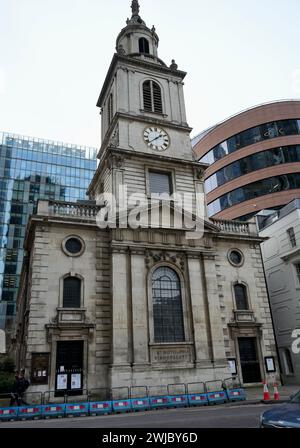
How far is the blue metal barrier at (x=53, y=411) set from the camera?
→ 53.6ft

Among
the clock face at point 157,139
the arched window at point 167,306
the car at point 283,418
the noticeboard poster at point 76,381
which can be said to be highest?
the clock face at point 157,139

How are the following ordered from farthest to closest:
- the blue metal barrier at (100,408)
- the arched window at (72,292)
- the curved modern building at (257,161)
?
the curved modern building at (257,161) < the arched window at (72,292) < the blue metal barrier at (100,408)

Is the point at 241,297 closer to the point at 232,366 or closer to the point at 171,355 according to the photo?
the point at 232,366

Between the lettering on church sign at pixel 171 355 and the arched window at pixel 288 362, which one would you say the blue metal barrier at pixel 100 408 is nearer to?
the lettering on church sign at pixel 171 355

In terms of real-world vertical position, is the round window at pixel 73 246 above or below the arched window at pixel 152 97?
below

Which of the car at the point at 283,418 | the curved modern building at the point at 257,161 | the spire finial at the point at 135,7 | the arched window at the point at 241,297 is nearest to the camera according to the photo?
the car at the point at 283,418

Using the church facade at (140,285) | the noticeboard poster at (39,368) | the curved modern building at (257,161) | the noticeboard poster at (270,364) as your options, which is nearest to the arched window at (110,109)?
the church facade at (140,285)

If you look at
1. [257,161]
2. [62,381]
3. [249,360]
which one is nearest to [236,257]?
[249,360]

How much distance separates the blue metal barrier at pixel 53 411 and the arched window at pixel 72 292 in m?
6.85

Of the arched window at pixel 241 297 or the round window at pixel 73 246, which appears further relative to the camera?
the arched window at pixel 241 297

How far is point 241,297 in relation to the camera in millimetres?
27625

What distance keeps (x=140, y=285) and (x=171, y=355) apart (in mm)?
4767

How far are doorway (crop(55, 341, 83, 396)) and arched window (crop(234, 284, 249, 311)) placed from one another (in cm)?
1198
